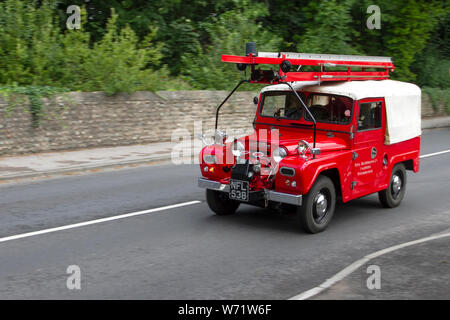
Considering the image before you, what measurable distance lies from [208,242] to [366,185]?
2.96 meters

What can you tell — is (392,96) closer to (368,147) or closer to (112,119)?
(368,147)

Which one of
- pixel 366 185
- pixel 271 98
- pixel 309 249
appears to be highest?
pixel 271 98

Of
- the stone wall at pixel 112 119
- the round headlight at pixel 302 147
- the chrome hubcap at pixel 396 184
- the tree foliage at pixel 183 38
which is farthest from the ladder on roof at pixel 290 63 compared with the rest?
the tree foliage at pixel 183 38

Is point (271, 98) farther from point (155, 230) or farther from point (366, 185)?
point (155, 230)

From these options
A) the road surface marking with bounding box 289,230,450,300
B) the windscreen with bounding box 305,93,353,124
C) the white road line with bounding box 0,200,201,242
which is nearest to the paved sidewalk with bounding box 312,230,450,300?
the road surface marking with bounding box 289,230,450,300

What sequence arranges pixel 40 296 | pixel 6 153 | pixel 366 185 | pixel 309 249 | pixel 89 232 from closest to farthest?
pixel 40 296 < pixel 309 249 < pixel 89 232 < pixel 366 185 < pixel 6 153

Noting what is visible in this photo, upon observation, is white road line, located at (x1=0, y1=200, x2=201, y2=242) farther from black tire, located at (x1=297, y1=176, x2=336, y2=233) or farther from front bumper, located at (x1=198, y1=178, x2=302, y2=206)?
black tire, located at (x1=297, y1=176, x2=336, y2=233)

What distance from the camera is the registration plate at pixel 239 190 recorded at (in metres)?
8.14

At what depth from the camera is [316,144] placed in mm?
8500

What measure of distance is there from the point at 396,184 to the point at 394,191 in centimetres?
13

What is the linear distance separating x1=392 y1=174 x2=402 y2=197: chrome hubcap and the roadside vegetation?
8890mm

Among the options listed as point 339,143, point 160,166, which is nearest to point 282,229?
point 339,143

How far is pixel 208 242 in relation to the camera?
7910mm

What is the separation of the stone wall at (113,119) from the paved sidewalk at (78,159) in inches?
12.4
